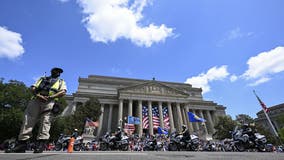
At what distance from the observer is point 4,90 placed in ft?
89.1

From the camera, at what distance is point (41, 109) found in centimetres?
512

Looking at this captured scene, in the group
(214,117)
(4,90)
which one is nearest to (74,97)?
(4,90)

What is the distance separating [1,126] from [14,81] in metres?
7.96

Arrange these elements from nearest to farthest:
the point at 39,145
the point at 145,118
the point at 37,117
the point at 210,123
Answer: the point at 39,145, the point at 37,117, the point at 145,118, the point at 210,123

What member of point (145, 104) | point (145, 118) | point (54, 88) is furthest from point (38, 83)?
point (145, 104)

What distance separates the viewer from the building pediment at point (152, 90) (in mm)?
46344

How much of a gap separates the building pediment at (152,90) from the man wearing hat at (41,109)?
40.3 metres

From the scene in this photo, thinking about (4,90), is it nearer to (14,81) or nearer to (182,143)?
(14,81)

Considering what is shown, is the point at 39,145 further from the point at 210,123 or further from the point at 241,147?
the point at 210,123

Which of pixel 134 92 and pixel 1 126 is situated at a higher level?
pixel 134 92

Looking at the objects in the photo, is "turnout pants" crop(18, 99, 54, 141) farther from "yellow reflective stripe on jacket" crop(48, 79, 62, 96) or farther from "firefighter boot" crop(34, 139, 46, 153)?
"yellow reflective stripe on jacket" crop(48, 79, 62, 96)

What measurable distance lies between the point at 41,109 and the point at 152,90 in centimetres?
4313

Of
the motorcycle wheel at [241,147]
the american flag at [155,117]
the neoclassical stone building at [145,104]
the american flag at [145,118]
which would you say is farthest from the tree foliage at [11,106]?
the motorcycle wheel at [241,147]

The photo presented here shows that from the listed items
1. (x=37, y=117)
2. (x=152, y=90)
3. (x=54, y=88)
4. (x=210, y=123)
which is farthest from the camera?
(x=210, y=123)
